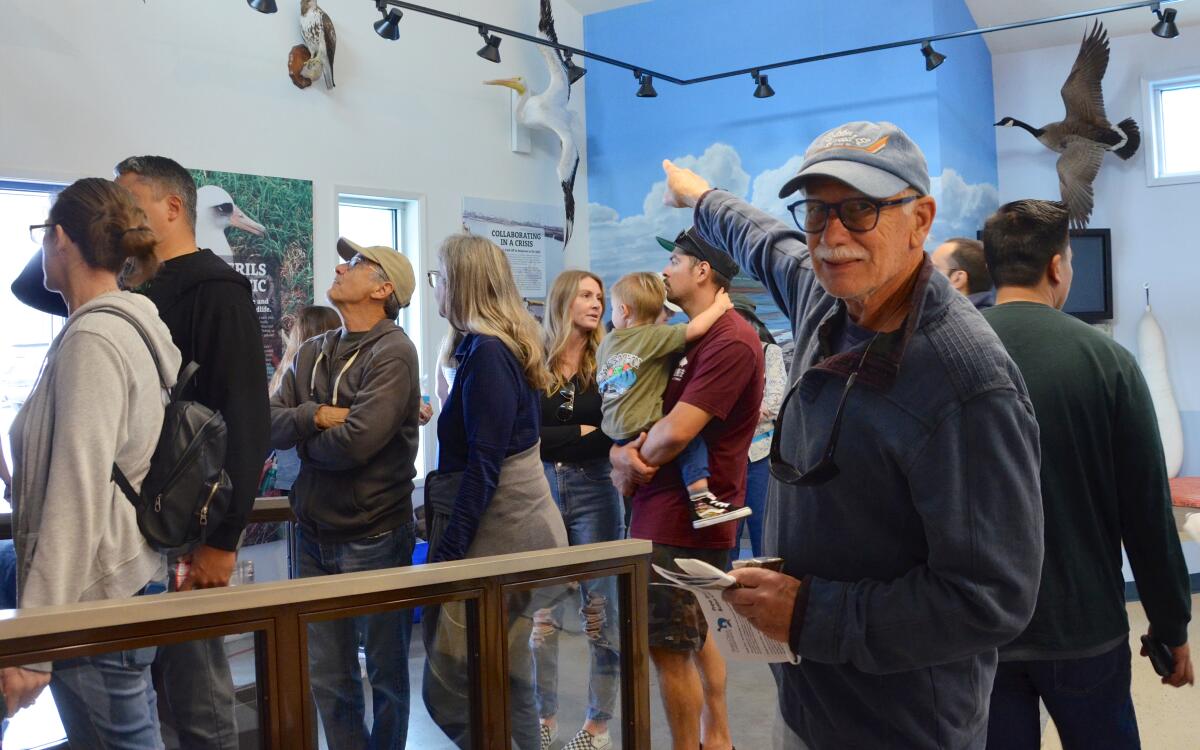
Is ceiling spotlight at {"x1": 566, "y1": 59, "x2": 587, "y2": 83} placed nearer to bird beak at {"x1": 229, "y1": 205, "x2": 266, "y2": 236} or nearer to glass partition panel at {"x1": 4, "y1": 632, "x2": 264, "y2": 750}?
bird beak at {"x1": 229, "y1": 205, "x2": 266, "y2": 236}

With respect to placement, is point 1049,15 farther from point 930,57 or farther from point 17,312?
point 17,312

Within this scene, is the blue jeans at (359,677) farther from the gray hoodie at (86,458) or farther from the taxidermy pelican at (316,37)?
the taxidermy pelican at (316,37)

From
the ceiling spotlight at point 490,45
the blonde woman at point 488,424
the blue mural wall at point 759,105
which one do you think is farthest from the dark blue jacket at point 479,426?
the blue mural wall at point 759,105

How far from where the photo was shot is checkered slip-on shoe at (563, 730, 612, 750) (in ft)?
8.13

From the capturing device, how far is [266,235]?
611cm

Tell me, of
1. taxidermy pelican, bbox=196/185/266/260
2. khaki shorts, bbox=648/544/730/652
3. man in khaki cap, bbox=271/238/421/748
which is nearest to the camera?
khaki shorts, bbox=648/544/730/652

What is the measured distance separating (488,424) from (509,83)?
519 centimetres

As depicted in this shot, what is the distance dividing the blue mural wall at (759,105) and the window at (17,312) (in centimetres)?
420

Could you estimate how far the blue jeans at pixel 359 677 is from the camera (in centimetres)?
206

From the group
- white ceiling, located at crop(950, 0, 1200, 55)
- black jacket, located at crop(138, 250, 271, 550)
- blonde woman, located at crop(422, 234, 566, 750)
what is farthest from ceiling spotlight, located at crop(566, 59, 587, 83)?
black jacket, located at crop(138, 250, 271, 550)

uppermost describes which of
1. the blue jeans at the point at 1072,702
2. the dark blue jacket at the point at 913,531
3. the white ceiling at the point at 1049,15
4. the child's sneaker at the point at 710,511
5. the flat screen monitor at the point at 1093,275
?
the white ceiling at the point at 1049,15

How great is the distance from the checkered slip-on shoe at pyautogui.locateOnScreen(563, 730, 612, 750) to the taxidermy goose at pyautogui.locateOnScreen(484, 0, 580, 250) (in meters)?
5.76

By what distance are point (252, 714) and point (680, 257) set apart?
2.13 metres

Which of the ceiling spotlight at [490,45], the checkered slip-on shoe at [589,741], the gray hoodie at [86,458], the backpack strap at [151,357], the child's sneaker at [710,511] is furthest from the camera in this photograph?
the ceiling spotlight at [490,45]
